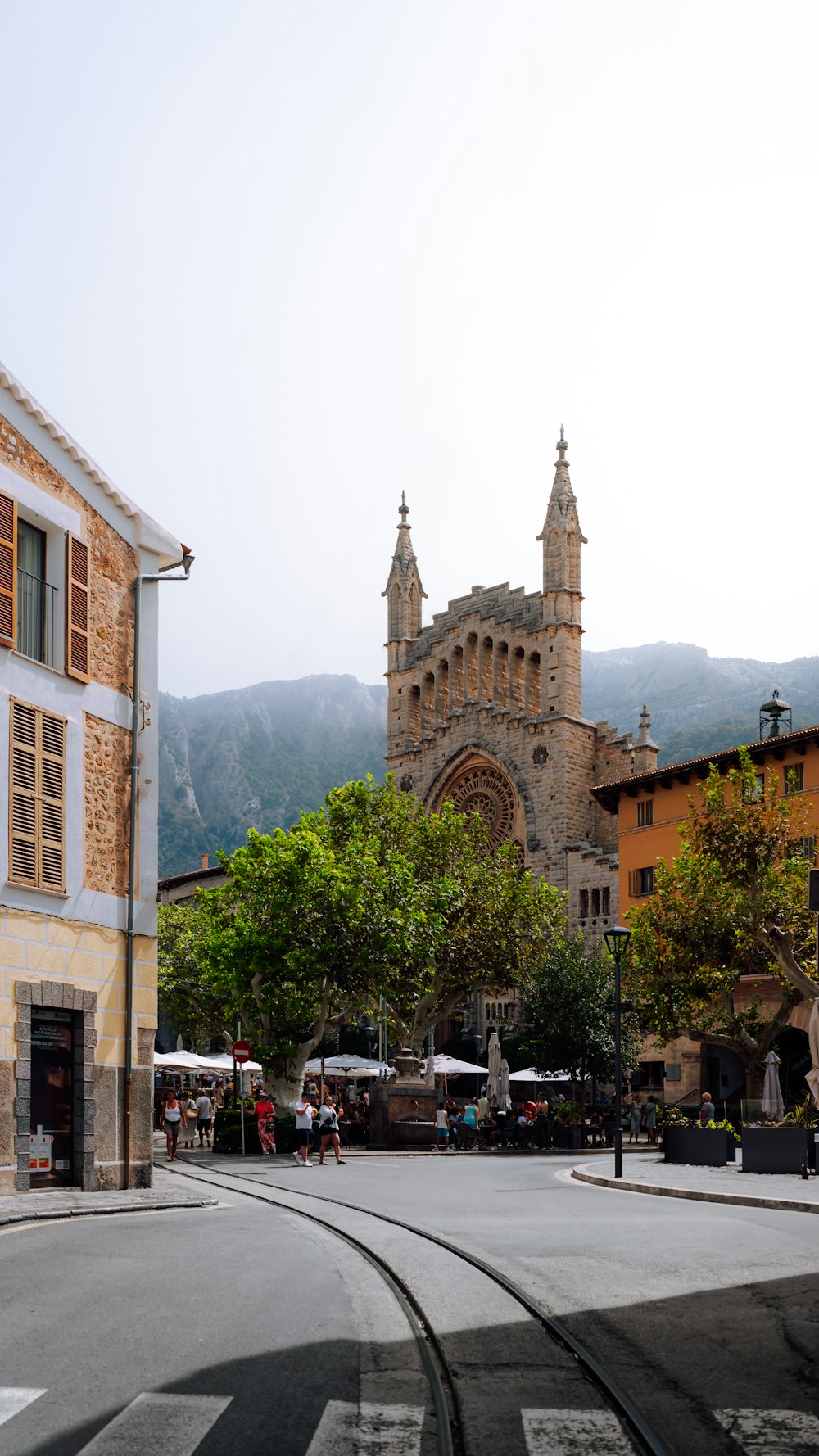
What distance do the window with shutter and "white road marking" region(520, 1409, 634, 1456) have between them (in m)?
14.4

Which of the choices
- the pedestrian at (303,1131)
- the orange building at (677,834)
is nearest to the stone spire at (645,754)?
the orange building at (677,834)

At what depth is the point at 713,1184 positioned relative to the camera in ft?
77.4

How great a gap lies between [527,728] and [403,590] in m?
12.7

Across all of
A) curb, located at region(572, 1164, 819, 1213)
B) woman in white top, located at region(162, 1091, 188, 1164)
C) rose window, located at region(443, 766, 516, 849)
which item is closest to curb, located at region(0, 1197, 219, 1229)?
curb, located at region(572, 1164, 819, 1213)

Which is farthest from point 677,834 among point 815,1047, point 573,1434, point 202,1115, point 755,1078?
point 573,1434

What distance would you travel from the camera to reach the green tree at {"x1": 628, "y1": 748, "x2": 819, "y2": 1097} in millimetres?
32594

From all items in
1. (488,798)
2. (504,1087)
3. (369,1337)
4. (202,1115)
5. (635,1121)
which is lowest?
(635,1121)

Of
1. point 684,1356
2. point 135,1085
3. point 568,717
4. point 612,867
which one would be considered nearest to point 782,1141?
point 135,1085

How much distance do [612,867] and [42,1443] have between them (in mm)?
53434

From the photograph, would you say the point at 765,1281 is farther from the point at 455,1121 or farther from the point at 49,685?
the point at 455,1121

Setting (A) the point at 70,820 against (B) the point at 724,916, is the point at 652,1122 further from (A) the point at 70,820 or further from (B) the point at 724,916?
(A) the point at 70,820

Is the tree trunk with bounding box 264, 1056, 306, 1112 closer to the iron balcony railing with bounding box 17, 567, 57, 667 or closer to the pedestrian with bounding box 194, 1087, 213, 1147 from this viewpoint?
the pedestrian with bounding box 194, 1087, 213, 1147

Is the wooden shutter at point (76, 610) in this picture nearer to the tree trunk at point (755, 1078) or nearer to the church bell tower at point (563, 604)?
the tree trunk at point (755, 1078)

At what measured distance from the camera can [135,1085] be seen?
2198 centimetres
